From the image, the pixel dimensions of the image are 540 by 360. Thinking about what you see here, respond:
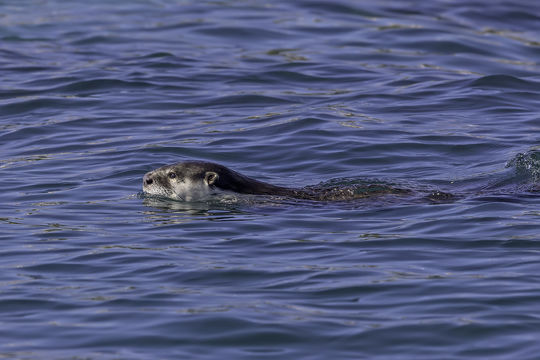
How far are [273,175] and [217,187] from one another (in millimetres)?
1702

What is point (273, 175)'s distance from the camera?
1353 cm

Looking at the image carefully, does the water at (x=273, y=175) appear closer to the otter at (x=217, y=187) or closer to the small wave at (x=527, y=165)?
the small wave at (x=527, y=165)

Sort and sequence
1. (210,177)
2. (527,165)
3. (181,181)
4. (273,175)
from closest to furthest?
1. (210,177)
2. (181,181)
3. (527,165)
4. (273,175)

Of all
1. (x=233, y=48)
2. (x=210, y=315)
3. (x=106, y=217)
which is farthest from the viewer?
(x=233, y=48)

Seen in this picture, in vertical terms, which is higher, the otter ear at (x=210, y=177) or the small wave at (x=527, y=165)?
the otter ear at (x=210, y=177)

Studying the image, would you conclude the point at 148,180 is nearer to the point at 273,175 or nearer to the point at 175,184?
the point at 175,184

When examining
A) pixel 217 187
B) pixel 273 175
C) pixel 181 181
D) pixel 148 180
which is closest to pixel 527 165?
pixel 273 175

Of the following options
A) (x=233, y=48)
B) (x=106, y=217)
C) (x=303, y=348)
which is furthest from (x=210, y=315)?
(x=233, y=48)

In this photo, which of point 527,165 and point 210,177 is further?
point 527,165

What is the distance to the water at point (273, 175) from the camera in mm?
7668

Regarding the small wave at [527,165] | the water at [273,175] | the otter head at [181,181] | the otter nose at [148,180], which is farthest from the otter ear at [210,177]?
the small wave at [527,165]

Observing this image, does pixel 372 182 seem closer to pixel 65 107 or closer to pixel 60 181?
pixel 60 181

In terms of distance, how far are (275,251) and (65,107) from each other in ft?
27.6

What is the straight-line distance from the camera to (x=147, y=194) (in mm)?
12258
